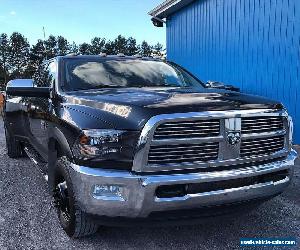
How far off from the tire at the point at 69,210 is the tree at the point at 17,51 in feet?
239

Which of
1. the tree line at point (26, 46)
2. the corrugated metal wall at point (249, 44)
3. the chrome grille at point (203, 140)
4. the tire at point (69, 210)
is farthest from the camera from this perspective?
the tree line at point (26, 46)

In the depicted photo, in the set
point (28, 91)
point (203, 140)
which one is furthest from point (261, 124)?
point (28, 91)

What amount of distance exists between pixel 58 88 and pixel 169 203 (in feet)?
6.32

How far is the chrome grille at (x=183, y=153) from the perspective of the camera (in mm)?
3170

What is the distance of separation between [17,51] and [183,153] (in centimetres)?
7897

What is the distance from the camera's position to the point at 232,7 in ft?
34.0

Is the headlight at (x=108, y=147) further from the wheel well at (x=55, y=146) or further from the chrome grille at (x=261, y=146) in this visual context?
the chrome grille at (x=261, y=146)

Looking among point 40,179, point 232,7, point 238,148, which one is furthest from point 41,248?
point 232,7

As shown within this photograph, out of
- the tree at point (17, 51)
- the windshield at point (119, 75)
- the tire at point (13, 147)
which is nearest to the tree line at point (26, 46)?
the tree at point (17, 51)

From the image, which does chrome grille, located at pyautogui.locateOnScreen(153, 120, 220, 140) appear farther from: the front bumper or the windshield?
the windshield

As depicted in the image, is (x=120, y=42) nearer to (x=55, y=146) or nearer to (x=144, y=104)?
(x=55, y=146)

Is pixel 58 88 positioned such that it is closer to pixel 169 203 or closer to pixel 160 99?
pixel 160 99

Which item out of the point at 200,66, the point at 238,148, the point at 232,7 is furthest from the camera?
the point at 200,66

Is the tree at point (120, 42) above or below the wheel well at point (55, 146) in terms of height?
above
